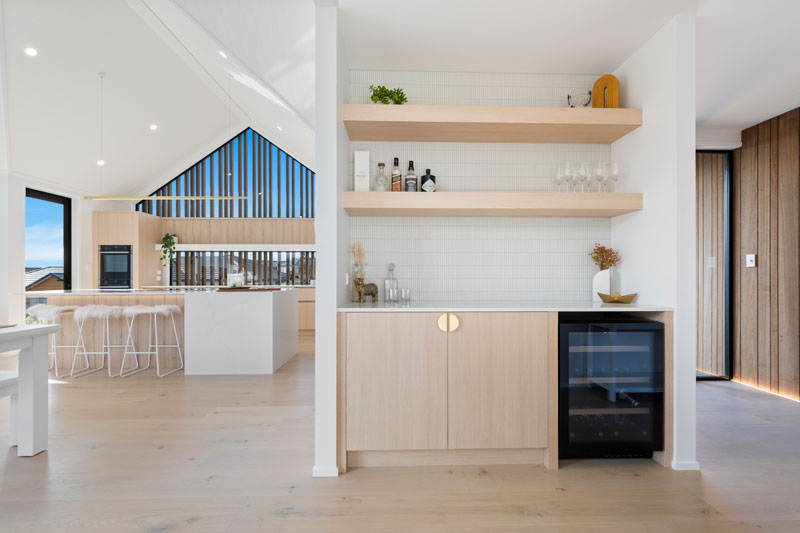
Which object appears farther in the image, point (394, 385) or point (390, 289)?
point (390, 289)

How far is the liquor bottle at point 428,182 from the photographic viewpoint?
2.95 meters

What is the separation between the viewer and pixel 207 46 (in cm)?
496

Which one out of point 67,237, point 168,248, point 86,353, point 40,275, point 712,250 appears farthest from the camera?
point 168,248

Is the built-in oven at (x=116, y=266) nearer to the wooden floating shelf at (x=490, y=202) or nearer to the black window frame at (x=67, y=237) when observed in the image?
the black window frame at (x=67, y=237)

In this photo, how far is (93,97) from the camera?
608 cm

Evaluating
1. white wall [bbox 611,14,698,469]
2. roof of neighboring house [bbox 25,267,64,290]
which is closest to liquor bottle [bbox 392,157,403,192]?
white wall [bbox 611,14,698,469]

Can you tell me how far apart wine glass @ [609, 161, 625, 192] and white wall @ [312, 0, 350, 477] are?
182 centimetres

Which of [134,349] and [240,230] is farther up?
[240,230]

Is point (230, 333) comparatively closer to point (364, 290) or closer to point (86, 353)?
point (86, 353)

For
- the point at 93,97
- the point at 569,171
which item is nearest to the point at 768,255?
the point at 569,171

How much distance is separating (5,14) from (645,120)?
20.4ft

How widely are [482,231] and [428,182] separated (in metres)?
0.55

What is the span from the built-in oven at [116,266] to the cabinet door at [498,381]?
Answer: 25.0ft

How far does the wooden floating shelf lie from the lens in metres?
2.69
